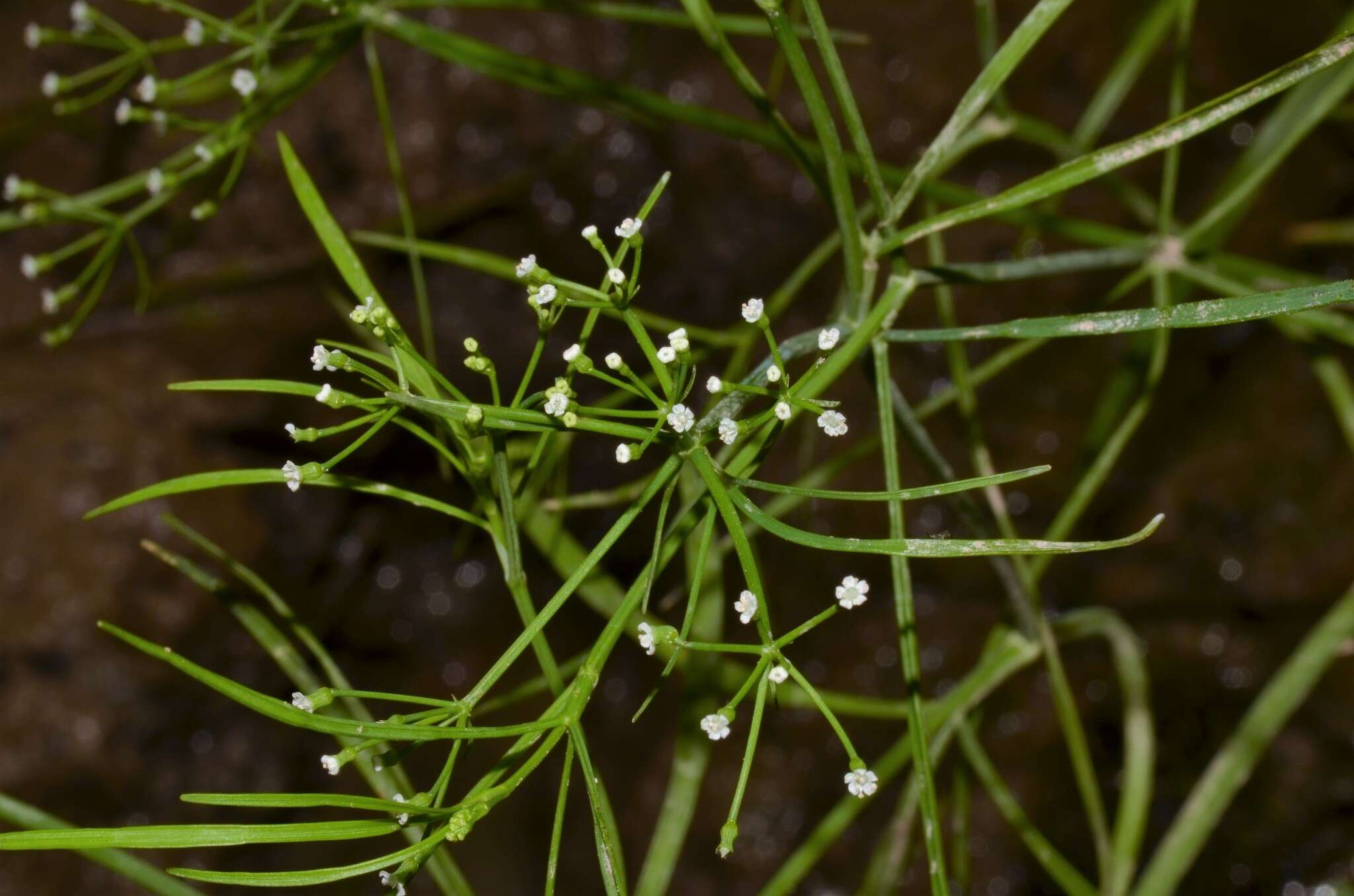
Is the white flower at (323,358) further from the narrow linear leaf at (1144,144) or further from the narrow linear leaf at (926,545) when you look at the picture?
the narrow linear leaf at (1144,144)

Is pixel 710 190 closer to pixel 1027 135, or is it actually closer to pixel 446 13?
pixel 446 13

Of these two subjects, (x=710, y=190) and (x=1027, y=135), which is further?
(x=710, y=190)

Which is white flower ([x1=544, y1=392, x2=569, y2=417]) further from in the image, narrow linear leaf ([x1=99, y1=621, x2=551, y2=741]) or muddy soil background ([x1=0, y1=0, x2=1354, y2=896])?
muddy soil background ([x1=0, y1=0, x2=1354, y2=896])

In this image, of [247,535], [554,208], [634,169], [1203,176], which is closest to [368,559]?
[247,535]

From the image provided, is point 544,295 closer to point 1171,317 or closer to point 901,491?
point 901,491

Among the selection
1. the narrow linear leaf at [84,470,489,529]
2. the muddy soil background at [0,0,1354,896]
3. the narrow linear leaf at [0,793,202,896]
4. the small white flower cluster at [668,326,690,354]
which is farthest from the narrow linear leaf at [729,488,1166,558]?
the muddy soil background at [0,0,1354,896]

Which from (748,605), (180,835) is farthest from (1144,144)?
(180,835)
